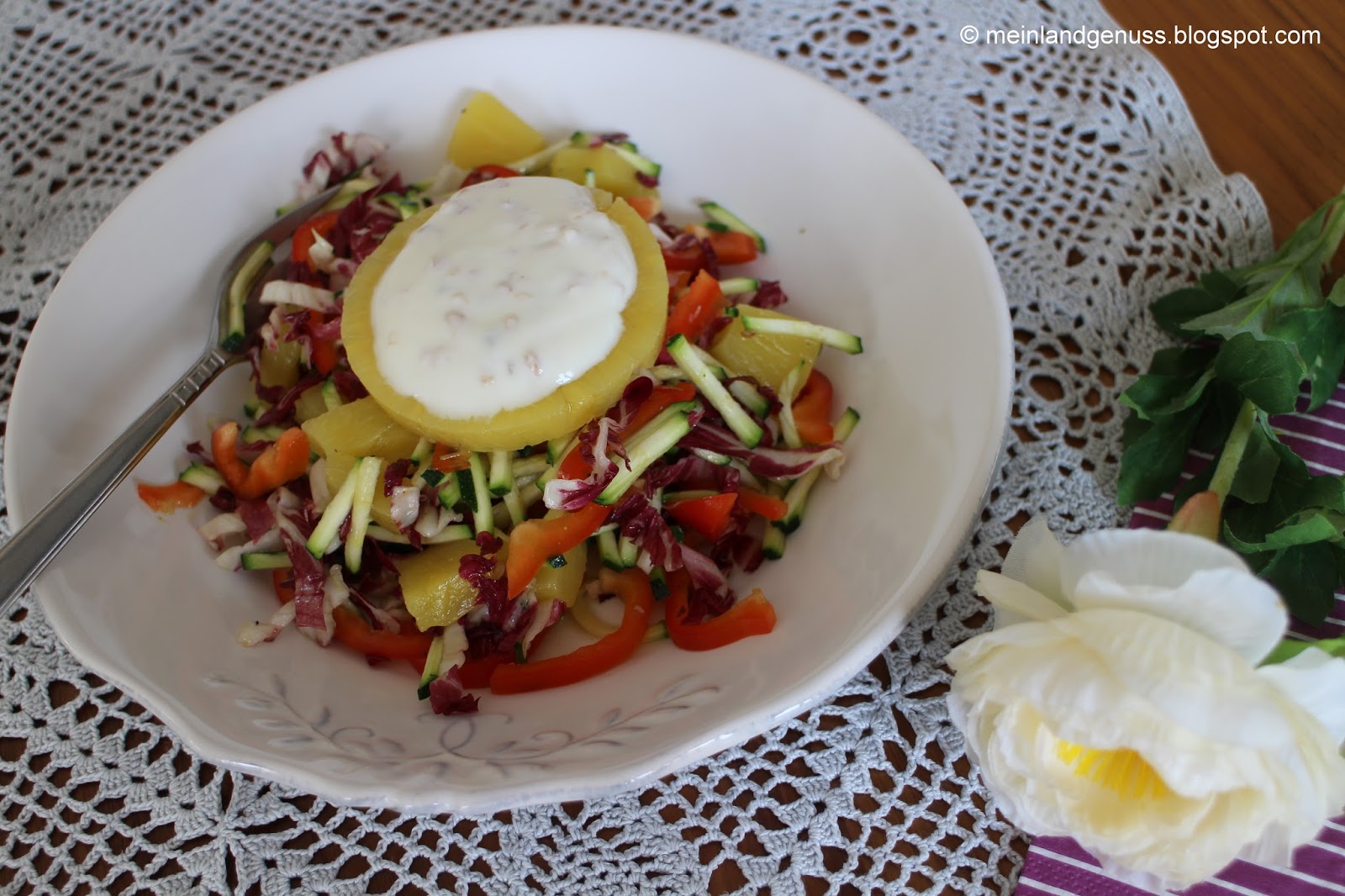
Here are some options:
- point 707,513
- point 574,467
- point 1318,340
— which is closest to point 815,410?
point 707,513

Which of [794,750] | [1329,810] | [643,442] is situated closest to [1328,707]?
[1329,810]

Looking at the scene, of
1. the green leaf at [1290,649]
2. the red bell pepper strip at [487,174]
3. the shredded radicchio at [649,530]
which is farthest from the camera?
the red bell pepper strip at [487,174]

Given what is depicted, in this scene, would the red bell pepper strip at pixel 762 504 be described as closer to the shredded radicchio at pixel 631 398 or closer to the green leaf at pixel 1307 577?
the shredded radicchio at pixel 631 398

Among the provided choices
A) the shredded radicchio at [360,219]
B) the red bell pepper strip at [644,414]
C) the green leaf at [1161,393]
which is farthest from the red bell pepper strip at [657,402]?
the green leaf at [1161,393]

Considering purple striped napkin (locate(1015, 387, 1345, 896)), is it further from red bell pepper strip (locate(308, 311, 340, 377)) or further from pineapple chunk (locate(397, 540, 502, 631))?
red bell pepper strip (locate(308, 311, 340, 377))

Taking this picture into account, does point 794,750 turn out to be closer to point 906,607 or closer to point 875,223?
point 906,607

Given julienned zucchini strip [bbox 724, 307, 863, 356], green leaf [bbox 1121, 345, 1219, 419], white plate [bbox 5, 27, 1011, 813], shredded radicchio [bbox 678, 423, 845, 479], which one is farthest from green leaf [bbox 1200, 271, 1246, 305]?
shredded radicchio [bbox 678, 423, 845, 479]
